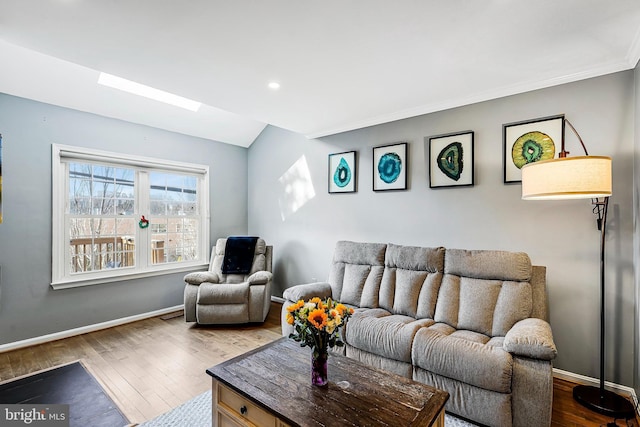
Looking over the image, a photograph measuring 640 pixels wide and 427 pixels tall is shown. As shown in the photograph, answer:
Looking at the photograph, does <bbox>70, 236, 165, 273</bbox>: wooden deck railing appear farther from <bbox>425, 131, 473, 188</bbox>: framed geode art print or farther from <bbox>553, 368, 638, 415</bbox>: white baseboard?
<bbox>553, 368, 638, 415</bbox>: white baseboard

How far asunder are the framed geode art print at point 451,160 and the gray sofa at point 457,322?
0.75 metres

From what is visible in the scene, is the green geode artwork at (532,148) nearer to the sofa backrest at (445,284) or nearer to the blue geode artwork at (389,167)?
the sofa backrest at (445,284)

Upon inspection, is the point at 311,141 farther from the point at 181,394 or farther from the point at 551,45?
the point at 181,394

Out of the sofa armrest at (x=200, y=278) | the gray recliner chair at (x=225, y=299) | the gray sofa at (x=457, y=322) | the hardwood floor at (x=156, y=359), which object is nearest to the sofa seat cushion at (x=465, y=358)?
the gray sofa at (x=457, y=322)

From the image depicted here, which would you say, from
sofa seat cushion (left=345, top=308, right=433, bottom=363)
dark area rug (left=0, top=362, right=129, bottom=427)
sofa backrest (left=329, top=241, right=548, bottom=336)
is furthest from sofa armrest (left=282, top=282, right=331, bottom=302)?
dark area rug (left=0, top=362, right=129, bottom=427)

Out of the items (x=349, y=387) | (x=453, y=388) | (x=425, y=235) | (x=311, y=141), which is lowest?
(x=453, y=388)

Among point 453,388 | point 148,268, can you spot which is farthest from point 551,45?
point 148,268

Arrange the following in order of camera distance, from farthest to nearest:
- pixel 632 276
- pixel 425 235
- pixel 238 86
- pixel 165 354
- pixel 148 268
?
pixel 148 268, pixel 425 235, pixel 165 354, pixel 238 86, pixel 632 276

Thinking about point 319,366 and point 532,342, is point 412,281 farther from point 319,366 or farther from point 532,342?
point 319,366

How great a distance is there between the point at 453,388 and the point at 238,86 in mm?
2905

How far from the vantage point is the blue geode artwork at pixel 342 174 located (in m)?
3.89

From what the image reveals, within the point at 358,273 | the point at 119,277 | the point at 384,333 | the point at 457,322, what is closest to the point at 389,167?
the point at 358,273

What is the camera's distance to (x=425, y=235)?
3.25 metres

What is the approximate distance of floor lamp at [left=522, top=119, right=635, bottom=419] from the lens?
1.83m
